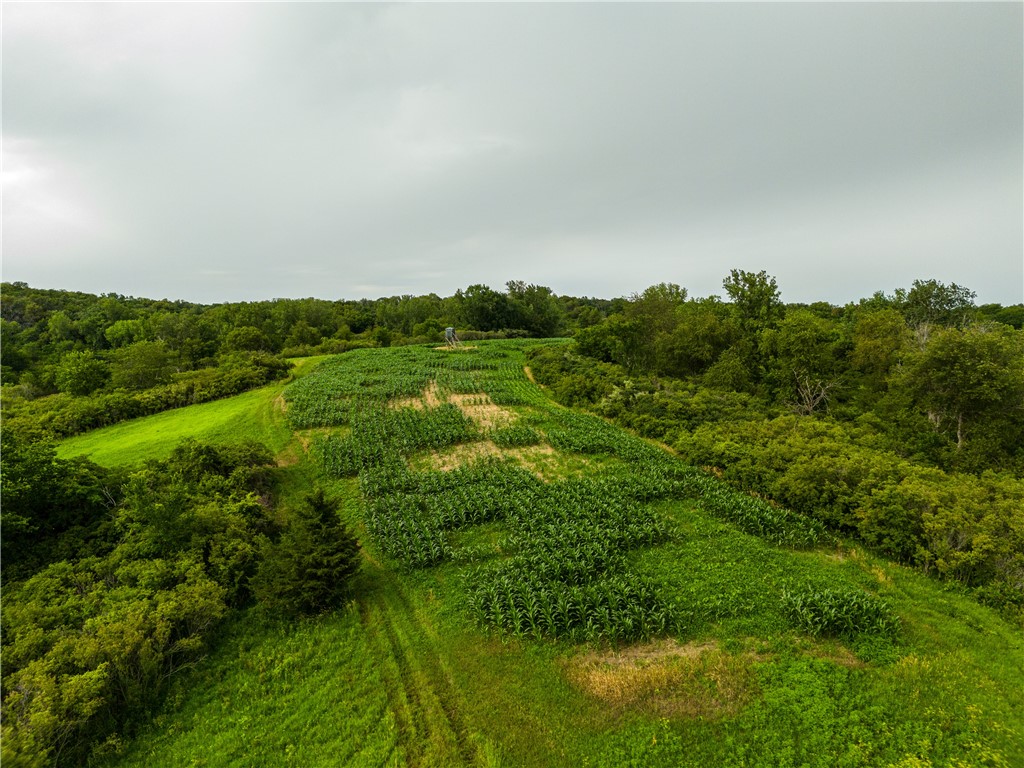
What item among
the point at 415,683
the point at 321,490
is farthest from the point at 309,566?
the point at 415,683

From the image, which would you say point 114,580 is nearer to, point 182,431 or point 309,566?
point 309,566

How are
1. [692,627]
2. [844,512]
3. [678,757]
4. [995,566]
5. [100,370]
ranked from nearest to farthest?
[678,757] → [692,627] → [995,566] → [844,512] → [100,370]

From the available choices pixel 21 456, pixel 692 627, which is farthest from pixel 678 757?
pixel 21 456

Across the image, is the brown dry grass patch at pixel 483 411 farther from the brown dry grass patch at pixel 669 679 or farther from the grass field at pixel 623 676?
the brown dry grass patch at pixel 669 679

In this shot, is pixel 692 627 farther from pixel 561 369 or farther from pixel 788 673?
pixel 561 369

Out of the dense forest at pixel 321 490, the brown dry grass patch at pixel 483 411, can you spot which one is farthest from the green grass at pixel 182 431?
the brown dry grass patch at pixel 483 411

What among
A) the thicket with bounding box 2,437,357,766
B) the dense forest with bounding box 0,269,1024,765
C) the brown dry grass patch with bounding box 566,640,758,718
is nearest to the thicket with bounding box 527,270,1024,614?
the dense forest with bounding box 0,269,1024,765
